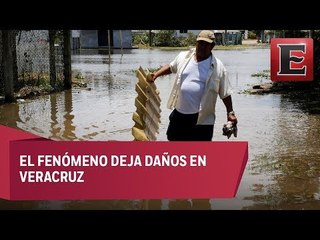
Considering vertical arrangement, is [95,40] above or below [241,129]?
above

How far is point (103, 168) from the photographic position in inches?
163

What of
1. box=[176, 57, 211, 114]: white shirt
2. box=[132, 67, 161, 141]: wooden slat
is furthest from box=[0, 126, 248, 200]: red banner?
box=[176, 57, 211, 114]: white shirt

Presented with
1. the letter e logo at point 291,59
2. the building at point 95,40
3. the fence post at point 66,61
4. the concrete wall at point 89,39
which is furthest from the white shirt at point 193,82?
the concrete wall at point 89,39

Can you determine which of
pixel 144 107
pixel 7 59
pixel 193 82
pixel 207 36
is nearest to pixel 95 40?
pixel 7 59

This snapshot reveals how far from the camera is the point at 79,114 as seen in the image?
9.43 meters

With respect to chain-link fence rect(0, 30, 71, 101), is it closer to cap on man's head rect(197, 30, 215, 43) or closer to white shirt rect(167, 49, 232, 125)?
white shirt rect(167, 49, 232, 125)

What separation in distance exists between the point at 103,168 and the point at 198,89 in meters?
1.01

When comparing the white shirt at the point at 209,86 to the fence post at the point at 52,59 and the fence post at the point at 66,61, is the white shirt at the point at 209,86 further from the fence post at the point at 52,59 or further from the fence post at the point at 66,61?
the fence post at the point at 66,61

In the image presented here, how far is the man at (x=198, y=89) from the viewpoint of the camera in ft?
14.3

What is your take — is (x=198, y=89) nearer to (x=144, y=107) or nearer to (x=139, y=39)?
(x=144, y=107)

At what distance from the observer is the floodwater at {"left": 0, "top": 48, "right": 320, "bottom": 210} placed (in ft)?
16.5

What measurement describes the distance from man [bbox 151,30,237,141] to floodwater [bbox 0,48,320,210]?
2.76 ft
